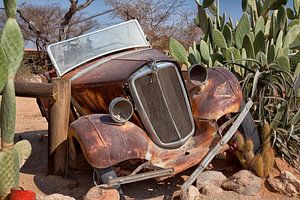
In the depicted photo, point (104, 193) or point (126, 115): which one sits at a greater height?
point (126, 115)

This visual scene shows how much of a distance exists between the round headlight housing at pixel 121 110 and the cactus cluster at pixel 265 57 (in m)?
1.62

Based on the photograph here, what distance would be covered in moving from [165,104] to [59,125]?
3.99ft

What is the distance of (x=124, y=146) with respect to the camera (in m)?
3.69

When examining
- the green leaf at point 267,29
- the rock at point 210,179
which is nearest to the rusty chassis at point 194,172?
the rock at point 210,179

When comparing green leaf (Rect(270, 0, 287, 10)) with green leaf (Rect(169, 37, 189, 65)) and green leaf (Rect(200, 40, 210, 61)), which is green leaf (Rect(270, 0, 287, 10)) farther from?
green leaf (Rect(169, 37, 189, 65))

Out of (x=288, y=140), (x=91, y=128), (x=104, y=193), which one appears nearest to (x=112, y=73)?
(x=91, y=128)

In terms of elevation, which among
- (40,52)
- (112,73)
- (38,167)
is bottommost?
(40,52)

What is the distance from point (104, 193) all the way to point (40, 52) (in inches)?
798

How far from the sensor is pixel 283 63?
495 cm

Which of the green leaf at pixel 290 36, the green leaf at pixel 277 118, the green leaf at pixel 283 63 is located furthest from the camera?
the green leaf at pixel 290 36

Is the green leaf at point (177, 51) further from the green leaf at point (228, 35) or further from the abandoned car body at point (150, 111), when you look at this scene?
the abandoned car body at point (150, 111)

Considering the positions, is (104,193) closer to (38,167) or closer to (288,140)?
(38,167)

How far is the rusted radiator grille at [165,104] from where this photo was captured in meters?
4.05

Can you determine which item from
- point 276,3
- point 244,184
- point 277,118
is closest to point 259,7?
point 276,3
